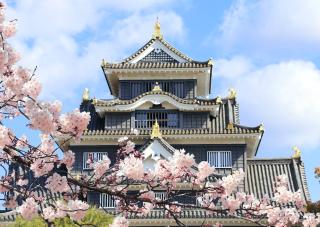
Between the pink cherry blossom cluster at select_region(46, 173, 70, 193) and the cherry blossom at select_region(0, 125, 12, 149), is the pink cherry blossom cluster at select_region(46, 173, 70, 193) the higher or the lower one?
the lower one

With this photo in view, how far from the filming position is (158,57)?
101 ft

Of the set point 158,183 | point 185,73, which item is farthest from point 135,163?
point 185,73

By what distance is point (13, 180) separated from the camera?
9.20 metres

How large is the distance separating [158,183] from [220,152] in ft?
67.7

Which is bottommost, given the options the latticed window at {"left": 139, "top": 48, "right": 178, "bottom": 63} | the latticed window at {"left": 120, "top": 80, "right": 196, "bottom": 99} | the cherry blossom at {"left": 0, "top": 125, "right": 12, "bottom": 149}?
the cherry blossom at {"left": 0, "top": 125, "right": 12, "bottom": 149}

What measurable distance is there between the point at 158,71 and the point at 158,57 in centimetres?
139

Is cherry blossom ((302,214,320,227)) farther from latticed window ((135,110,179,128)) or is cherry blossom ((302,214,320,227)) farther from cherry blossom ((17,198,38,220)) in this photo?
latticed window ((135,110,179,128))

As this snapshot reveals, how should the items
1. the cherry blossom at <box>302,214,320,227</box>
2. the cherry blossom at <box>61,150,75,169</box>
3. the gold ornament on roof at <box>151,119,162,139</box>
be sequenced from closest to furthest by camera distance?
the cherry blossom at <box>61,150,75,169</box>, the cherry blossom at <box>302,214,320,227</box>, the gold ornament on roof at <box>151,119,162,139</box>

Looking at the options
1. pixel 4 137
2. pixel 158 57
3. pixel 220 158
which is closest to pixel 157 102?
pixel 158 57

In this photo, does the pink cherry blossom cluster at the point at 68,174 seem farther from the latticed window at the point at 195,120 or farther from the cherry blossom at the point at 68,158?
the latticed window at the point at 195,120

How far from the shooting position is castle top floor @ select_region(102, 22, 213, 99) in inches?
1172

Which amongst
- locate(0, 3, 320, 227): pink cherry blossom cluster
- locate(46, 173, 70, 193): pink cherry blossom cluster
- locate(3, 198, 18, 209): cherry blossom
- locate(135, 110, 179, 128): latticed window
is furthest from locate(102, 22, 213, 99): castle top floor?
locate(46, 173, 70, 193): pink cherry blossom cluster

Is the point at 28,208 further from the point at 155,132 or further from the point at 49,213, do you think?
the point at 155,132

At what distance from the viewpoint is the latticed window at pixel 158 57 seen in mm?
30641
